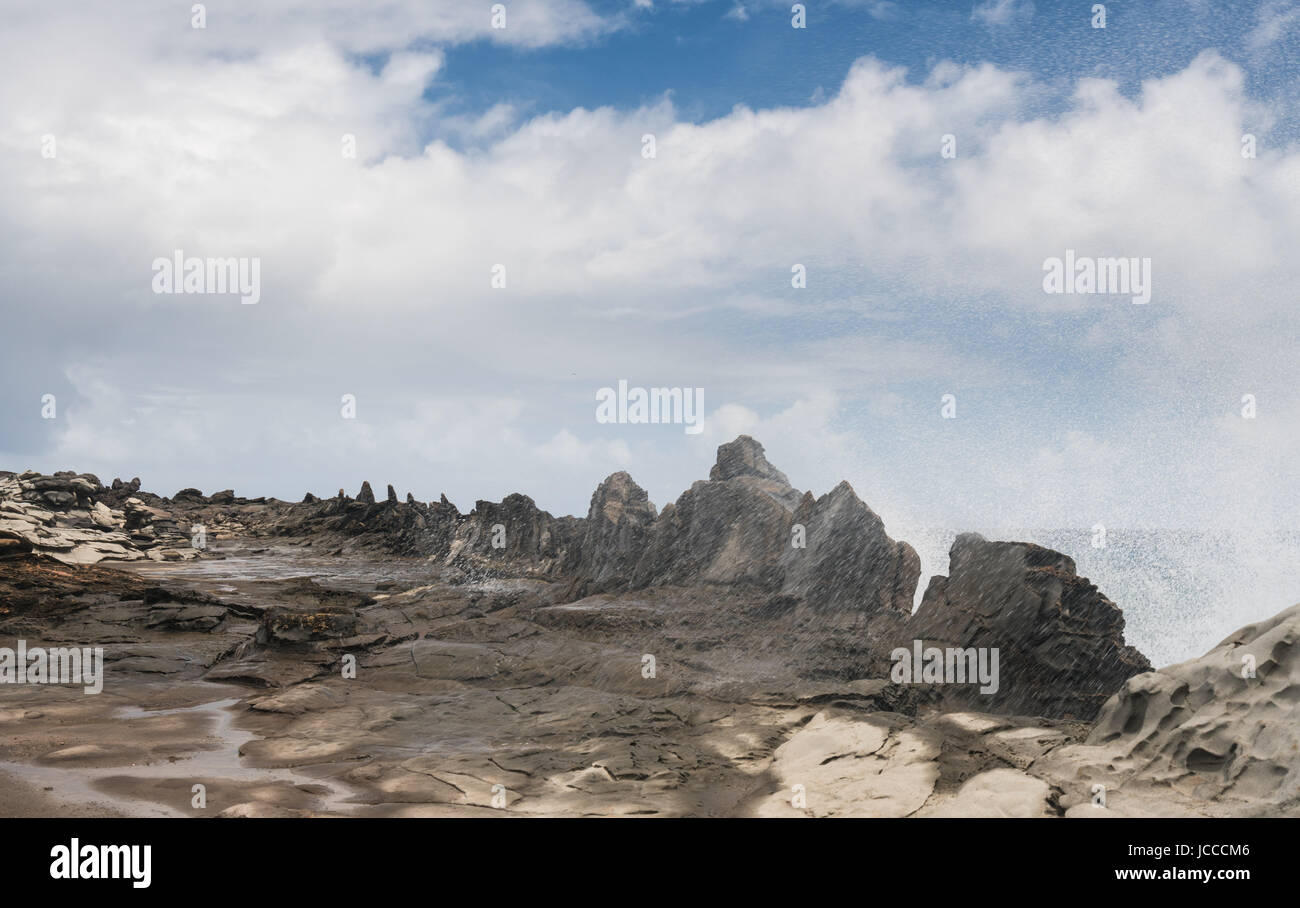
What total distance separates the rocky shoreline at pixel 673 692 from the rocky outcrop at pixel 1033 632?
0.12ft

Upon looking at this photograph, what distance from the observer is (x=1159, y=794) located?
791 cm

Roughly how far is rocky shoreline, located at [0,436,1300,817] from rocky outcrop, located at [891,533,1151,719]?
4 centimetres

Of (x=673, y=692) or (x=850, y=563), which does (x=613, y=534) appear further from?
(x=673, y=692)

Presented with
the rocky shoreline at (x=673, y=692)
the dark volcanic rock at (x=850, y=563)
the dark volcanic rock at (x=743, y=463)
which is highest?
the dark volcanic rock at (x=743, y=463)

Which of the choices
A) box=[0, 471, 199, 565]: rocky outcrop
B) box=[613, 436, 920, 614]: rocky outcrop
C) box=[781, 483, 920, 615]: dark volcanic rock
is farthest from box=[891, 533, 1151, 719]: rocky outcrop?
box=[0, 471, 199, 565]: rocky outcrop

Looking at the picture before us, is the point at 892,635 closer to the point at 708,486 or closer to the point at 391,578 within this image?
the point at 708,486

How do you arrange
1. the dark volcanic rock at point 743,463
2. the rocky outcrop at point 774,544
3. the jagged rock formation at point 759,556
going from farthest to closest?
1. the dark volcanic rock at point 743,463
2. the rocky outcrop at point 774,544
3. the jagged rock formation at point 759,556

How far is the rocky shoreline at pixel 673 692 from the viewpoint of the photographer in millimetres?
8461

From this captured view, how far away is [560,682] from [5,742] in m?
7.60

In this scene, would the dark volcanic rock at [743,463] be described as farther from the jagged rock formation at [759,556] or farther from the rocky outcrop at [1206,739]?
the rocky outcrop at [1206,739]

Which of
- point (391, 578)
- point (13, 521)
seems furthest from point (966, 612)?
point (13, 521)

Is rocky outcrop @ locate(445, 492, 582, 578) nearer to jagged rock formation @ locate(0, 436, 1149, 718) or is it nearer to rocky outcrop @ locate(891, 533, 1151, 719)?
jagged rock formation @ locate(0, 436, 1149, 718)

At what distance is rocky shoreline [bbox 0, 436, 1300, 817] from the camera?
27.8 feet

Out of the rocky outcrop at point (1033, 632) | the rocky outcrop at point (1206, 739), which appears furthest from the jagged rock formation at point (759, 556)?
the rocky outcrop at point (1206, 739)
